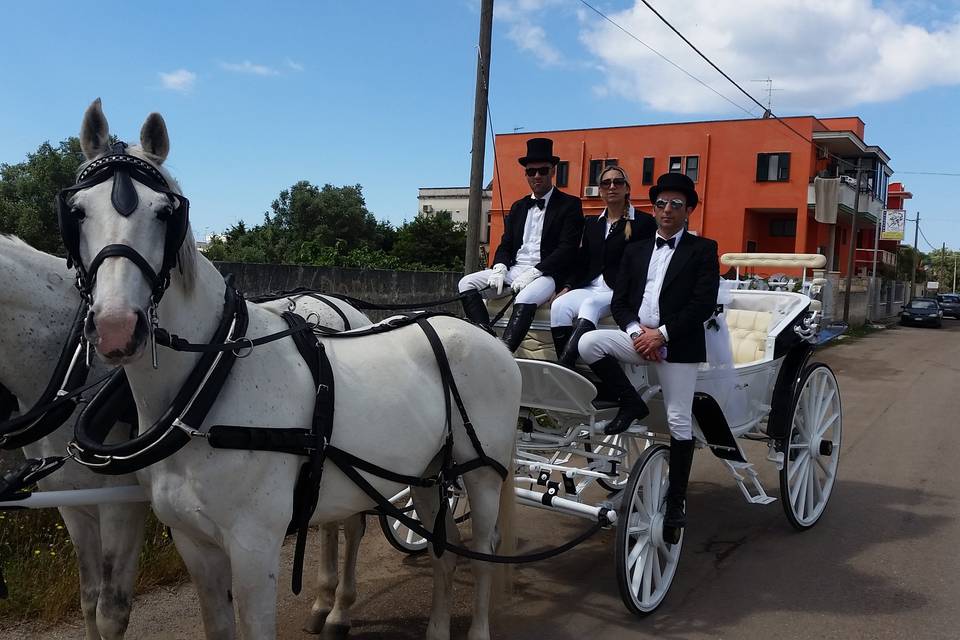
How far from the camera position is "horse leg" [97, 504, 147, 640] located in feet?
9.01

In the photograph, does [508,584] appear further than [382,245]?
No

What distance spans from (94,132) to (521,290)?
2.82 m

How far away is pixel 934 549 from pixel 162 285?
17.6ft

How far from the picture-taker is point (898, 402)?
35.8 ft

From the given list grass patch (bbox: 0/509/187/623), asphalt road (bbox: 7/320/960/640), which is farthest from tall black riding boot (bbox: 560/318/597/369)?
grass patch (bbox: 0/509/187/623)

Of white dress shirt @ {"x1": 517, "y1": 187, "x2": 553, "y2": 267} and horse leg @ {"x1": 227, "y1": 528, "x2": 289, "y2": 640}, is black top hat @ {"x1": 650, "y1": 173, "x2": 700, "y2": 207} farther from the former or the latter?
horse leg @ {"x1": 227, "y1": 528, "x2": 289, "y2": 640}

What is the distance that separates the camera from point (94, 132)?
7.13 feet

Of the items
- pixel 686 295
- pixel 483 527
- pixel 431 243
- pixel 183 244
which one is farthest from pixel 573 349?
pixel 431 243

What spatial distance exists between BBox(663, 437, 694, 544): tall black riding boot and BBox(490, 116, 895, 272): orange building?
85.2 feet

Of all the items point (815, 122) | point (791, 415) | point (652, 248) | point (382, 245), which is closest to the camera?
point (652, 248)

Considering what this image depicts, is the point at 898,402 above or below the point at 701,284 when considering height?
below

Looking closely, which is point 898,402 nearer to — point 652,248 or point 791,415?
point 791,415

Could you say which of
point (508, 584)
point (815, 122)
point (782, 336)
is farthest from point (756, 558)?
point (815, 122)

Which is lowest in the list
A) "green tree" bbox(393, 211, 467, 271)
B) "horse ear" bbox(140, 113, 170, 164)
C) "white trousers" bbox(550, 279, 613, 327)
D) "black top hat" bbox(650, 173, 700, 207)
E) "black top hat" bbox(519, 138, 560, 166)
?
"white trousers" bbox(550, 279, 613, 327)
